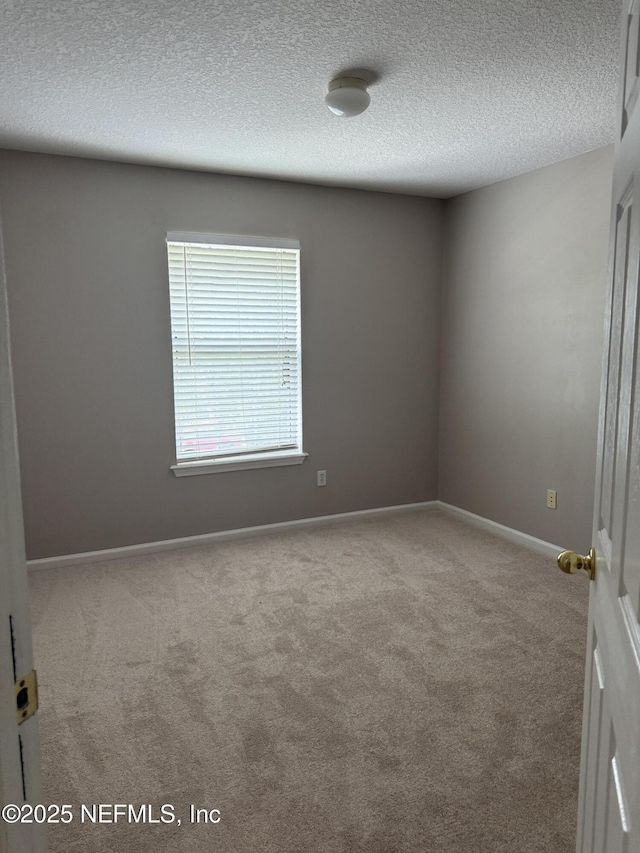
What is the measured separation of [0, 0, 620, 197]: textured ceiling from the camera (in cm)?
195

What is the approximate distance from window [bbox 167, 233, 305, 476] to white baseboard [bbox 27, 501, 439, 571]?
0.47 m

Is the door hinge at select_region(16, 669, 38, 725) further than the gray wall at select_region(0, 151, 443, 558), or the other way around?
the gray wall at select_region(0, 151, 443, 558)

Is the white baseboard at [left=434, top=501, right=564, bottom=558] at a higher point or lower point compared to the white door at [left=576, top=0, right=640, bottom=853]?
lower

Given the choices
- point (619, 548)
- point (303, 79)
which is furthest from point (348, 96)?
point (619, 548)

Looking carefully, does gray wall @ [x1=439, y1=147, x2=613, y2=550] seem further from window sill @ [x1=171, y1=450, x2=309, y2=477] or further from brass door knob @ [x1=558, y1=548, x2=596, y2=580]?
brass door knob @ [x1=558, y1=548, x2=596, y2=580]

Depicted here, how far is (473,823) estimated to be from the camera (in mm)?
1678

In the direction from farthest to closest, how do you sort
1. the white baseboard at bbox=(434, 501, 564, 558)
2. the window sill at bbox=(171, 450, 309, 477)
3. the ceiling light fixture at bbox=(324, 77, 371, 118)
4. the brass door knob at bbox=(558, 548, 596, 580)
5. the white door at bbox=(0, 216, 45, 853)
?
the window sill at bbox=(171, 450, 309, 477) < the white baseboard at bbox=(434, 501, 564, 558) < the ceiling light fixture at bbox=(324, 77, 371, 118) < the brass door knob at bbox=(558, 548, 596, 580) < the white door at bbox=(0, 216, 45, 853)

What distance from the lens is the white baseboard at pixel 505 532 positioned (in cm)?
379

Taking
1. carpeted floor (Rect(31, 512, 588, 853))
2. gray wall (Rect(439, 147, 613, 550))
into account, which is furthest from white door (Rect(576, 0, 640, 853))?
gray wall (Rect(439, 147, 613, 550))

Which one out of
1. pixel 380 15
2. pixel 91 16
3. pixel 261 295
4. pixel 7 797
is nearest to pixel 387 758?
pixel 7 797

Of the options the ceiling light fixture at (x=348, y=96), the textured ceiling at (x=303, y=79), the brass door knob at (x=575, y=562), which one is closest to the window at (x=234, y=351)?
the textured ceiling at (x=303, y=79)

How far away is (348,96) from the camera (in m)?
2.46

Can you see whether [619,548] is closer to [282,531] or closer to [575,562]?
[575,562]

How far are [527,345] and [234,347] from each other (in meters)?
1.99
